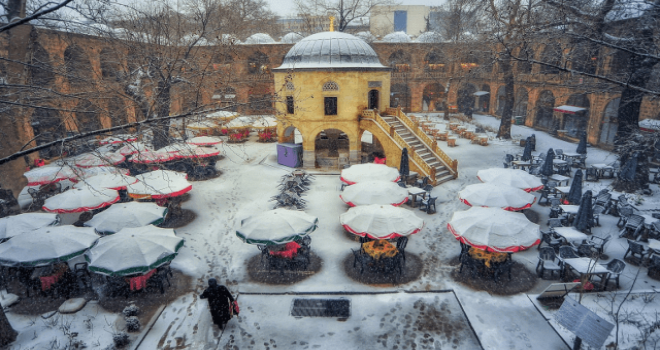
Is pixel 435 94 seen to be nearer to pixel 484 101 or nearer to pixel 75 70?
pixel 484 101

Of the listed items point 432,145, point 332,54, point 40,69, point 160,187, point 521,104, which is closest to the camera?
point 40,69

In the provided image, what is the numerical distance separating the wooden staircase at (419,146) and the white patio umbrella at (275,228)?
9994 millimetres

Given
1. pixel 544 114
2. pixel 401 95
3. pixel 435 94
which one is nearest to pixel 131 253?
pixel 544 114

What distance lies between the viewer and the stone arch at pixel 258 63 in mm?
44278

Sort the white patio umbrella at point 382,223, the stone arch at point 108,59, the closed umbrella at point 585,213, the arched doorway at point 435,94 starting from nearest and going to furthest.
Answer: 1. the white patio umbrella at point 382,223
2. the closed umbrella at point 585,213
3. the stone arch at point 108,59
4. the arched doorway at point 435,94

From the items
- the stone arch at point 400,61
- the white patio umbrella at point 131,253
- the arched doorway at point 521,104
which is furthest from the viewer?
the stone arch at point 400,61

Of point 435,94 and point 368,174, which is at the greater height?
point 435,94

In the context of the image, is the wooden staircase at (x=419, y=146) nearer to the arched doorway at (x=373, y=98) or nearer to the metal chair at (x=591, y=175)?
the arched doorway at (x=373, y=98)

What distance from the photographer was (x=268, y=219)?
10.8 metres

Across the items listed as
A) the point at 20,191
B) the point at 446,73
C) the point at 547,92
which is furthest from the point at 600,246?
the point at 446,73

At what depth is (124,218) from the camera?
11656 mm

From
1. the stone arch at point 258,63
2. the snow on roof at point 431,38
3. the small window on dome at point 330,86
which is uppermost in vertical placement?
the snow on roof at point 431,38

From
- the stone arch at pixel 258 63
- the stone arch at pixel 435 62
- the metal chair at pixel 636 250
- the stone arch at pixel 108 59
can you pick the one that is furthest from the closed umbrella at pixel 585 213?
the stone arch at pixel 258 63

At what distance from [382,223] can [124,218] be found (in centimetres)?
818
